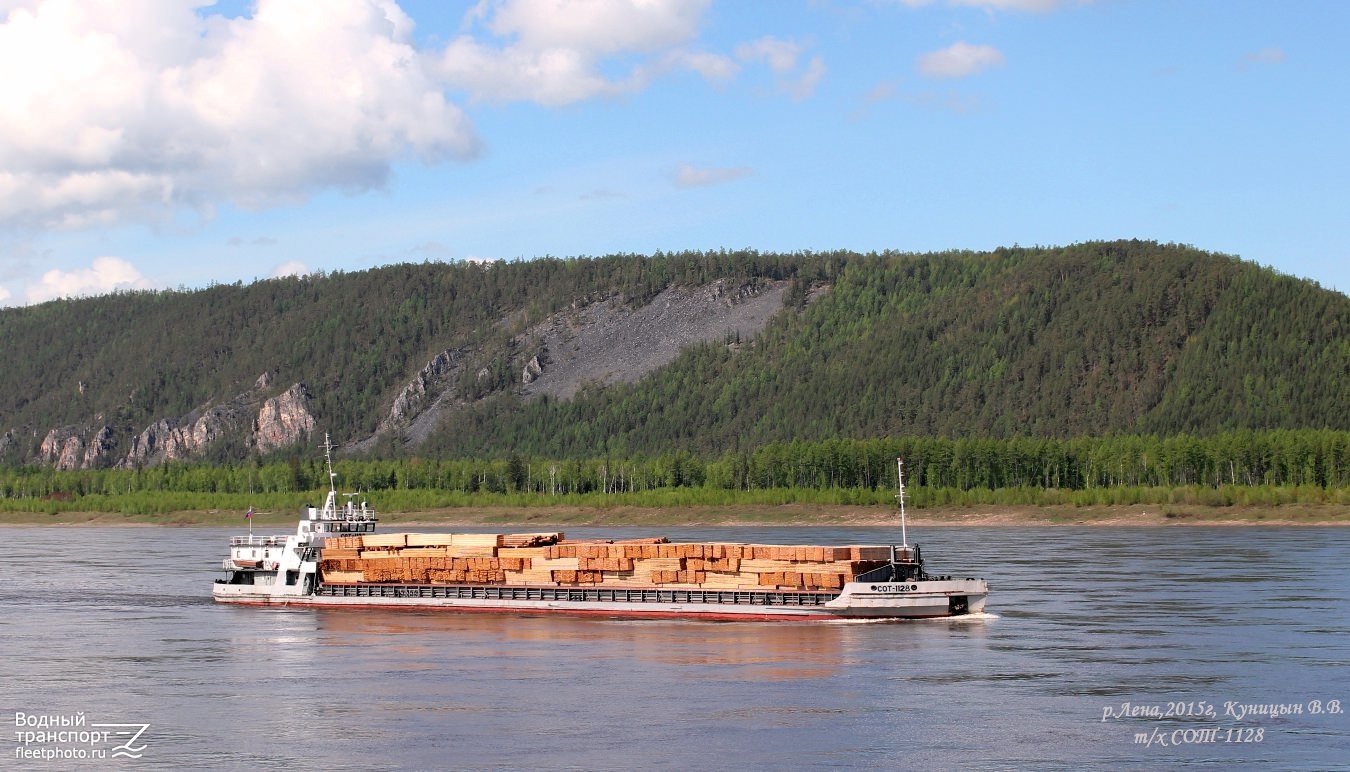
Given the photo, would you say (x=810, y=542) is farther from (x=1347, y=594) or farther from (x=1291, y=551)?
(x=1347, y=594)

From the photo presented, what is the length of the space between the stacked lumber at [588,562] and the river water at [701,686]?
8.84ft

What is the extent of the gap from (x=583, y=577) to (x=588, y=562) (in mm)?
856

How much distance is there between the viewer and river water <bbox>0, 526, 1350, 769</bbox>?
5247 cm

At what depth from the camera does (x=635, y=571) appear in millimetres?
91875

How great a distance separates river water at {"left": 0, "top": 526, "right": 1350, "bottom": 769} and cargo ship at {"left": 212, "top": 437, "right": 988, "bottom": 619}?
1.36 m

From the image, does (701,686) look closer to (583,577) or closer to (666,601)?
(666,601)
